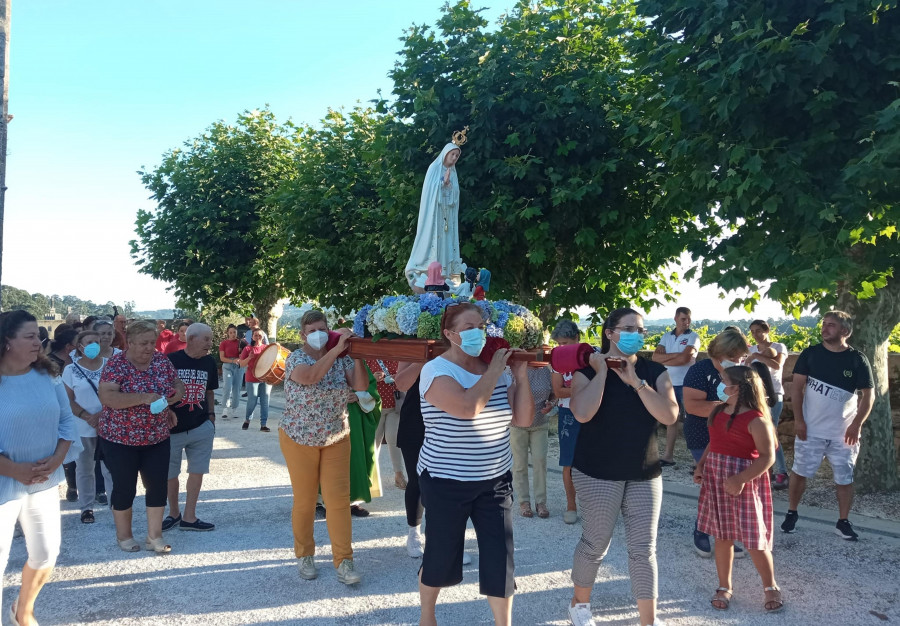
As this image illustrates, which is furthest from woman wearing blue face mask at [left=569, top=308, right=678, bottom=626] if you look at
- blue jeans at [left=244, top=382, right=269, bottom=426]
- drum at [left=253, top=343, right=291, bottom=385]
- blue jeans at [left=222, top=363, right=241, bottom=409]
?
blue jeans at [left=222, top=363, right=241, bottom=409]

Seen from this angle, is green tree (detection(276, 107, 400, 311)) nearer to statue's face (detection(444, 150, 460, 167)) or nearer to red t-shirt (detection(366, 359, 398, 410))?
red t-shirt (detection(366, 359, 398, 410))

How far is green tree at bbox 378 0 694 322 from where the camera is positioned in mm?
9711

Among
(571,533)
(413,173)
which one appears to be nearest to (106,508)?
(571,533)

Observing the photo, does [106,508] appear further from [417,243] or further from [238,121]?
[238,121]

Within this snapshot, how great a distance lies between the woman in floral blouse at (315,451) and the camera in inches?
183

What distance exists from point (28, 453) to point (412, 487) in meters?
2.62

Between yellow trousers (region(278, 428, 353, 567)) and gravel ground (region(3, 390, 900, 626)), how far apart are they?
0.89 ft

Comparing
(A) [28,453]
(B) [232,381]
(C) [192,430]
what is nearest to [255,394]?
(B) [232,381]

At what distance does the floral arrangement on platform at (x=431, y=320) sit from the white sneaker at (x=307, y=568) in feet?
5.79

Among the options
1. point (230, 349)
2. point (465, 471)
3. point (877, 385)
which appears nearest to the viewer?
point (465, 471)

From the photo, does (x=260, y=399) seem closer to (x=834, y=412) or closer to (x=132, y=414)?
(x=132, y=414)

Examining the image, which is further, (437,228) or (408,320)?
(437,228)

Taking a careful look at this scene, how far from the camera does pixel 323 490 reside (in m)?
4.71

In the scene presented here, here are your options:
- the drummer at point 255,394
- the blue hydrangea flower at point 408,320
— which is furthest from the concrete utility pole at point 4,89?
the blue hydrangea flower at point 408,320
